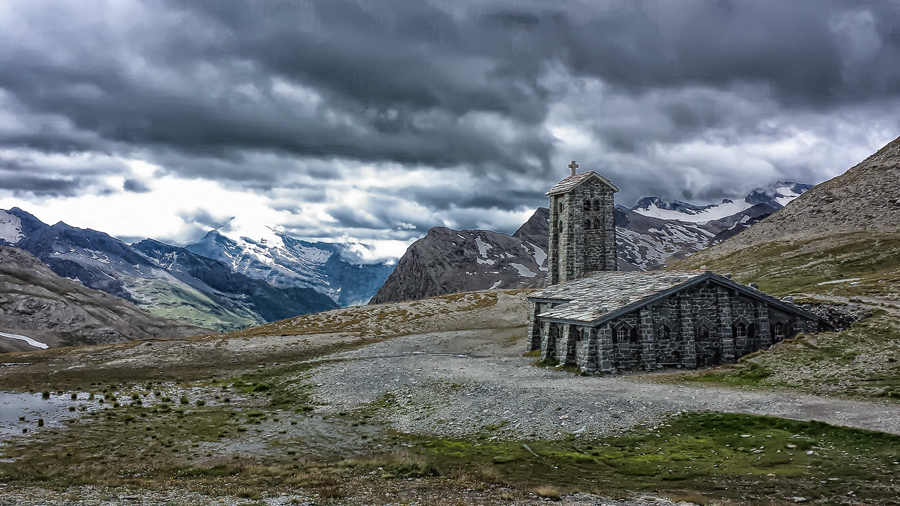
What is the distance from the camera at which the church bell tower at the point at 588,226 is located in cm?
5791

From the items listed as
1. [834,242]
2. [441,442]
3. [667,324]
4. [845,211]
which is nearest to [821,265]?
[834,242]

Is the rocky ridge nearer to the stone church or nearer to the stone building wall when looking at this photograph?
the stone building wall

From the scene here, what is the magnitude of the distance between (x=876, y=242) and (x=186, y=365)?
98.3 meters

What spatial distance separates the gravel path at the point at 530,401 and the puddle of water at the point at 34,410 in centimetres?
1572

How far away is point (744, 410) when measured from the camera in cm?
2688

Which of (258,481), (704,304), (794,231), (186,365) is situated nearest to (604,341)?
(704,304)

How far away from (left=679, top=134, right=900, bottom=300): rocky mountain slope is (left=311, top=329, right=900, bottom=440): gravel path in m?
23.8

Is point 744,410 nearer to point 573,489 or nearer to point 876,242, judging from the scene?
point 573,489

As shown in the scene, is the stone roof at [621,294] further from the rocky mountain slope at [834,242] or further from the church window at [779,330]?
the rocky mountain slope at [834,242]

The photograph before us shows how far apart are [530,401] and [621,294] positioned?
14.7 m

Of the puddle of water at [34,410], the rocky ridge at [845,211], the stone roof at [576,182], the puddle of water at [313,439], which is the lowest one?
the puddle of water at [34,410]

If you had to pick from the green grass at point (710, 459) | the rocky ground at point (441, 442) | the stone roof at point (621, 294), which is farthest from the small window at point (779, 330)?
the green grass at point (710, 459)

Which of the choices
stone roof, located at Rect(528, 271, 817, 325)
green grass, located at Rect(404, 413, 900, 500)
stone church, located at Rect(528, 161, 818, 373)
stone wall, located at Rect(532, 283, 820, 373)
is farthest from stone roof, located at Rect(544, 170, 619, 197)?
green grass, located at Rect(404, 413, 900, 500)

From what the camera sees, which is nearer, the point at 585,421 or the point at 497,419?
the point at 585,421
